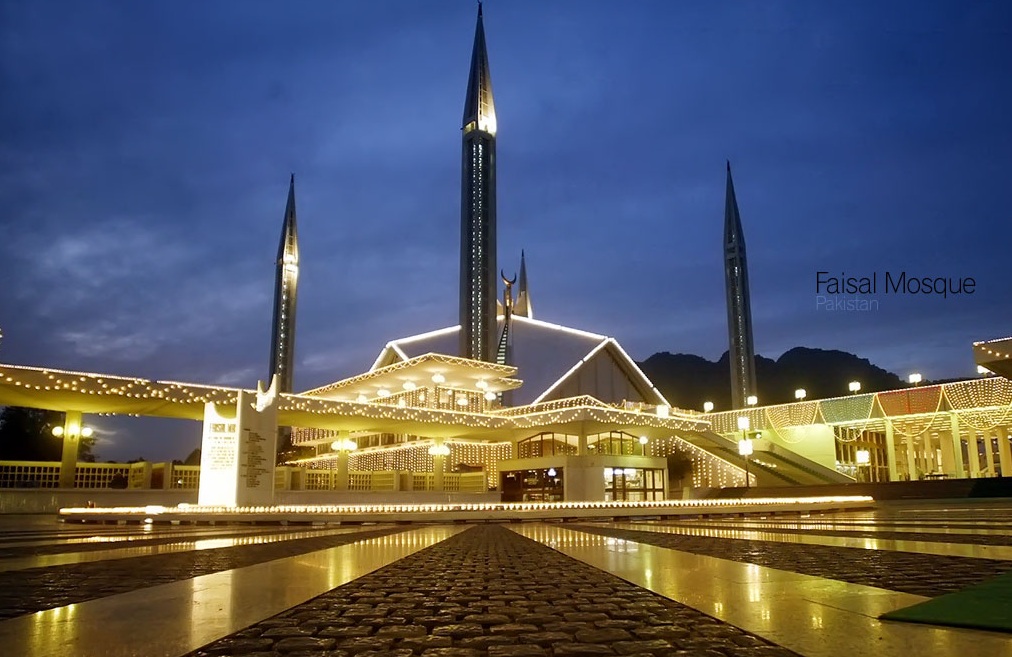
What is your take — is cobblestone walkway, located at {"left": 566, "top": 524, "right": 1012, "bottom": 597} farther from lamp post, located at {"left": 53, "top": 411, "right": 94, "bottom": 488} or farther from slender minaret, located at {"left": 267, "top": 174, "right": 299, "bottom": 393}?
slender minaret, located at {"left": 267, "top": 174, "right": 299, "bottom": 393}

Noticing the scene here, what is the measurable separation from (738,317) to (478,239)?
2892 centimetres

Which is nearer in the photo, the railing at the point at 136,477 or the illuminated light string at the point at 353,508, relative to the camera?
the illuminated light string at the point at 353,508

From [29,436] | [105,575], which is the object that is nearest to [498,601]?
[105,575]

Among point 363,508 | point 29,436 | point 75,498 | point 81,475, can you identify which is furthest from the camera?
point 29,436

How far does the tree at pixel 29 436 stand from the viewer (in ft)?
138

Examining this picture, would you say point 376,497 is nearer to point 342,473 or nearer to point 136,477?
point 342,473

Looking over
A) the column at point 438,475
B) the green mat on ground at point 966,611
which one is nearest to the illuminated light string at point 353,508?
the column at point 438,475

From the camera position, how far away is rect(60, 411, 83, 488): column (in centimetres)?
2514

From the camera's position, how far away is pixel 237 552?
8.30 meters

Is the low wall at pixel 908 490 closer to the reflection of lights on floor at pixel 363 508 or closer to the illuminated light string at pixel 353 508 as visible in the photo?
the illuminated light string at pixel 353 508

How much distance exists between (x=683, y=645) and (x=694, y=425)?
36.1 metres

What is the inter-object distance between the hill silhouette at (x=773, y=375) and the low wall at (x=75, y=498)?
10571 cm

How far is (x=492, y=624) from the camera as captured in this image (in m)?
3.47

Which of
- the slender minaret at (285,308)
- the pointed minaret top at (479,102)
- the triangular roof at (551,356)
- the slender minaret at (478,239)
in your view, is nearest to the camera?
the triangular roof at (551,356)
